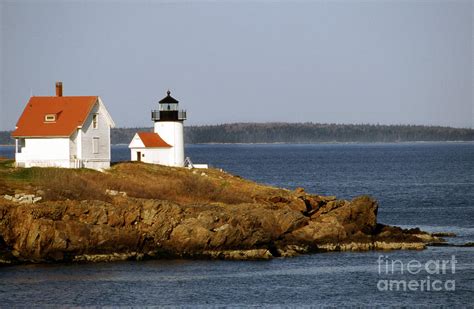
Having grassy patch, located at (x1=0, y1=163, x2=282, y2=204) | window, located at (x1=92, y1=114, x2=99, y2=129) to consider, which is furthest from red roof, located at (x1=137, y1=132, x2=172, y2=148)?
window, located at (x1=92, y1=114, x2=99, y2=129)

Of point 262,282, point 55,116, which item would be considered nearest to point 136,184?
→ point 55,116

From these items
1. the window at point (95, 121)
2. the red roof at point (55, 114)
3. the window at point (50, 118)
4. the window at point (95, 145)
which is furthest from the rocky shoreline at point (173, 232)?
the window at point (50, 118)

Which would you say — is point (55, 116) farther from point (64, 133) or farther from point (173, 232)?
point (173, 232)

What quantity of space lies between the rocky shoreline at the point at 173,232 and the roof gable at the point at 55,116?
994 cm

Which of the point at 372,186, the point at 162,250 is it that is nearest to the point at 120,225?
the point at 162,250

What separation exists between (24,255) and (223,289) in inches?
401

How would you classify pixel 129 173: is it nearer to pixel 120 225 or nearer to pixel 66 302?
pixel 120 225

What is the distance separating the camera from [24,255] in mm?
47312

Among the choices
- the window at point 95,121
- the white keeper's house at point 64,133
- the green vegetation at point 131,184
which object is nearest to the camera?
the green vegetation at point 131,184

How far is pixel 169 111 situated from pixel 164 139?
7.10ft

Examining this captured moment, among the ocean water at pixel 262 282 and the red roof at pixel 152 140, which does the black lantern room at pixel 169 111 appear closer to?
the red roof at pixel 152 140

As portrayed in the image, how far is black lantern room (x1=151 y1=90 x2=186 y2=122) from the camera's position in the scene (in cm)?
7244

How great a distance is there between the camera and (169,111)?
7256 cm

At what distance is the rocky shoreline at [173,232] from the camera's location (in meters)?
47.6
